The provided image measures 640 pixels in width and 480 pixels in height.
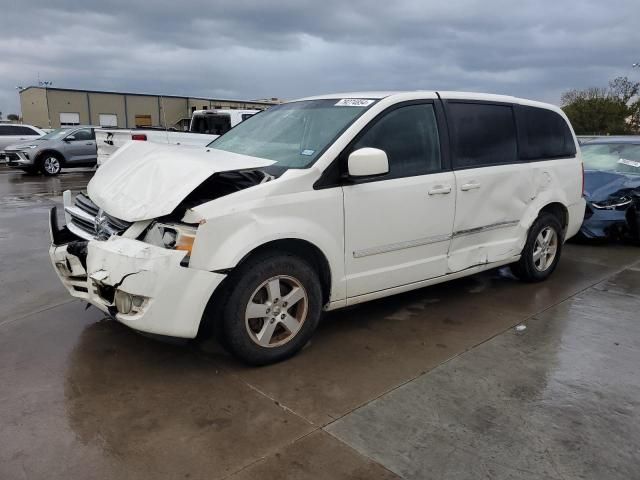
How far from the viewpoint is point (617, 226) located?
7.21 meters

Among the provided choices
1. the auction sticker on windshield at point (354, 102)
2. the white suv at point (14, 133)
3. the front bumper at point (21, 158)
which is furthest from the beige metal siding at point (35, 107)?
the auction sticker on windshield at point (354, 102)

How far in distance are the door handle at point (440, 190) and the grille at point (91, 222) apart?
2.24 m

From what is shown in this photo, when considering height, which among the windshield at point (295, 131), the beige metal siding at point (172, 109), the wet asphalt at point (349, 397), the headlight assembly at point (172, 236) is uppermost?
the beige metal siding at point (172, 109)

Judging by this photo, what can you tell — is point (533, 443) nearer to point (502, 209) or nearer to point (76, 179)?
point (502, 209)

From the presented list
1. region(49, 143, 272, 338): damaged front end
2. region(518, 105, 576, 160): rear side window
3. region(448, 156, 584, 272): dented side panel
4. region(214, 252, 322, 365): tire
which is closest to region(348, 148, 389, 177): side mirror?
region(49, 143, 272, 338): damaged front end

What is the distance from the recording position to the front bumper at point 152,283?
121 inches

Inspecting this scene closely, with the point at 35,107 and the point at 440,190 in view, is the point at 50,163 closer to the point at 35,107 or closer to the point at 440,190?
the point at 440,190

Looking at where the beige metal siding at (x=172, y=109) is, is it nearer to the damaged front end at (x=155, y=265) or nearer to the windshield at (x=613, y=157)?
the windshield at (x=613, y=157)

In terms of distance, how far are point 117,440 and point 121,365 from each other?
0.89 meters

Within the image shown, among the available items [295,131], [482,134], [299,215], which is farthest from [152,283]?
[482,134]

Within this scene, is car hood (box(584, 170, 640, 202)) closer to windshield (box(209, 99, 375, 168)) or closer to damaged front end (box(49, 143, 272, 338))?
windshield (box(209, 99, 375, 168))

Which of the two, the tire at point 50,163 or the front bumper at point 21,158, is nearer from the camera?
the front bumper at point 21,158

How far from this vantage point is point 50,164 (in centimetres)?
1673

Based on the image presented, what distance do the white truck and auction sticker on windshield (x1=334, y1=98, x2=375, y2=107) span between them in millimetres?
4631
